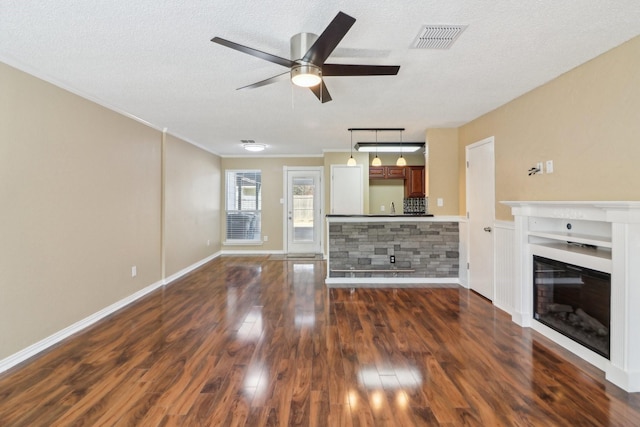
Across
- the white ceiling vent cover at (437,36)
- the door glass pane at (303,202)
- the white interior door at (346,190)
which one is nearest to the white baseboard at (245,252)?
the door glass pane at (303,202)

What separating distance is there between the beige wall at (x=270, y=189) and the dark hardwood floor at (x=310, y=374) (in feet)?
13.0

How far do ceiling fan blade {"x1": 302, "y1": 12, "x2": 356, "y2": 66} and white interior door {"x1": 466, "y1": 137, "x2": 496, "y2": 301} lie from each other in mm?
3017

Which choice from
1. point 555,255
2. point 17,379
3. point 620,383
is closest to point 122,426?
point 17,379

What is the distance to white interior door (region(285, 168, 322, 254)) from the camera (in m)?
7.75

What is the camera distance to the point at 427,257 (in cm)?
510

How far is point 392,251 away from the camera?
510 centimetres

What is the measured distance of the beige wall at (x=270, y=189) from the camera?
7785 millimetres

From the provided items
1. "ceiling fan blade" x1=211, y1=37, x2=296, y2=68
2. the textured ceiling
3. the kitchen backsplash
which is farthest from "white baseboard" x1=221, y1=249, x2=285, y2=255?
"ceiling fan blade" x1=211, y1=37, x2=296, y2=68

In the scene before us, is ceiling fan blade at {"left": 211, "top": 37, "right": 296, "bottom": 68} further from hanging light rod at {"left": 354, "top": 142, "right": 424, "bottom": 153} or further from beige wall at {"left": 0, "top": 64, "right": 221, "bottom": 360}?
hanging light rod at {"left": 354, "top": 142, "right": 424, "bottom": 153}

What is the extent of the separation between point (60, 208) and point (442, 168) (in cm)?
499

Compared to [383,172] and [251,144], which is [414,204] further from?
[251,144]

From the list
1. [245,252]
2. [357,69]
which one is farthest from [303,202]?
[357,69]

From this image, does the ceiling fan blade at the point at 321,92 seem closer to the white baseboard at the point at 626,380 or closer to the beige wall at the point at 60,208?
the beige wall at the point at 60,208

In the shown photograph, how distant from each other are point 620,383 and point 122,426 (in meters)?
3.29
